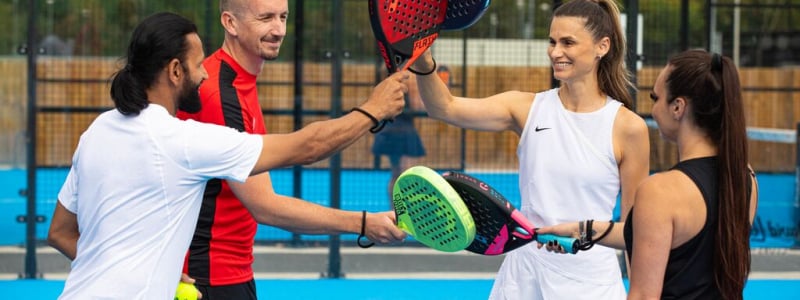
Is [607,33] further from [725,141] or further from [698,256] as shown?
[698,256]

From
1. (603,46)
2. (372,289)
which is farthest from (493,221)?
(372,289)

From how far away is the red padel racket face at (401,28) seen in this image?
145 inches

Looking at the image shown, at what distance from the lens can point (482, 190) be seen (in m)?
3.64

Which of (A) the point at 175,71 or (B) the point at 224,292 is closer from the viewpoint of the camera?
(A) the point at 175,71

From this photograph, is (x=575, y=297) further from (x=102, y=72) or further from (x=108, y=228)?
(x=102, y=72)

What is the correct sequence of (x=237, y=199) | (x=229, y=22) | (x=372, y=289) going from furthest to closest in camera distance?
(x=372, y=289) → (x=229, y=22) → (x=237, y=199)

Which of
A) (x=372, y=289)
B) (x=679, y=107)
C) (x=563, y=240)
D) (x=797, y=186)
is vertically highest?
(x=679, y=107)

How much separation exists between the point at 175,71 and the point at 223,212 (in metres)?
0.83

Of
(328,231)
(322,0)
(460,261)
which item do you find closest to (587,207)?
(328,231)

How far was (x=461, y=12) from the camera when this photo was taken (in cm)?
414

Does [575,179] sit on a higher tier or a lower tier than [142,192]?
lower

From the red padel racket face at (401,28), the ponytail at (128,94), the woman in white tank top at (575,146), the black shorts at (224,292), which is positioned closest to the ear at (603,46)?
the woman in white tank top at (575,146)

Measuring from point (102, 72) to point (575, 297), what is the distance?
6153mm

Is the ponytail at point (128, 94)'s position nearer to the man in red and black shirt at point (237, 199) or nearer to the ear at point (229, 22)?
the man in red and black shirt at point (237, 199)
